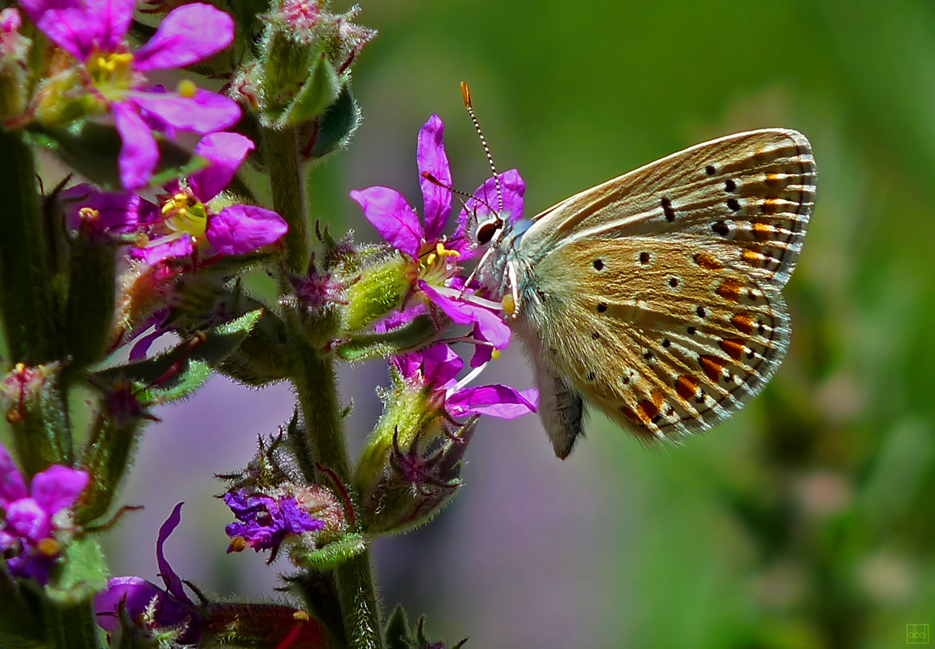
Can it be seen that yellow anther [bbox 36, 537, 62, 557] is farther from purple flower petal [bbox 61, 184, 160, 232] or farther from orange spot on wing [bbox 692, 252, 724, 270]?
orange spot on wing [bbox 692, 252, 724, 270]

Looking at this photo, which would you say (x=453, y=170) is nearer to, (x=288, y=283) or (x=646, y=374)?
(x=646, y=374)

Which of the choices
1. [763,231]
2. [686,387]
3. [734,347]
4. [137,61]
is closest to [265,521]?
[137,61]

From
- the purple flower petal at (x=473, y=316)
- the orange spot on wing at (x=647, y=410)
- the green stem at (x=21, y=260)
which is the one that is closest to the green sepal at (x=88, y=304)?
the green stem at (x=21, y=260)

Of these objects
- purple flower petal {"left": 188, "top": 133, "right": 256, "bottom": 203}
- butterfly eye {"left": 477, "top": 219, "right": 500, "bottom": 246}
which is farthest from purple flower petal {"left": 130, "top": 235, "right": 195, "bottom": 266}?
butterfly eye {"left": 477, "top": 219, "right": 500, "bottom": 246}

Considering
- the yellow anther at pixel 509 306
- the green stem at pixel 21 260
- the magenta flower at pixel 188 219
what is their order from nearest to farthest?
A: the green stem at pixel 21 260 < the magenta flower at pixel 188 219 < the yellow anther at pixel 509 306

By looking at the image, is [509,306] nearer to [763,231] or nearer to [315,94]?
[763,231]

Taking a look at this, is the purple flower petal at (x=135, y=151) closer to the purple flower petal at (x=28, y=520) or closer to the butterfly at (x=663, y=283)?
the purple flower petal at (x=28, y=520)
